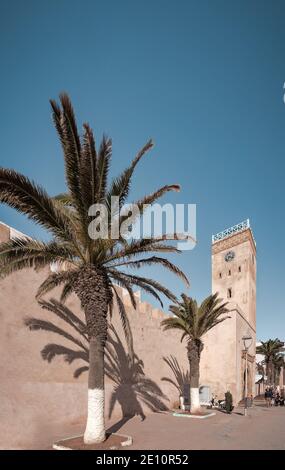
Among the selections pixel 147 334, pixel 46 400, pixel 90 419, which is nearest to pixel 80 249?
pixel 90 419

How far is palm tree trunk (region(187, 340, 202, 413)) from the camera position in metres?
19.8

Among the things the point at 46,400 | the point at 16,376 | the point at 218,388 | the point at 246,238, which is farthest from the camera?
the point at 246,238

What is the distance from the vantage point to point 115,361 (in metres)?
18.3

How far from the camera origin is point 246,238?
46.1 meters

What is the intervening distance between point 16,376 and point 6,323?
168 centimetres

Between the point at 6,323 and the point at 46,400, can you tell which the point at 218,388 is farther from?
the point at 6,323

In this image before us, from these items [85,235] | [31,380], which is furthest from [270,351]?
[85,235]

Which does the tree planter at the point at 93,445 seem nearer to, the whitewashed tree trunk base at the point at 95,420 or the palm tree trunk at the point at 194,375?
the whitewashed tree trunk base at the point at 95,420

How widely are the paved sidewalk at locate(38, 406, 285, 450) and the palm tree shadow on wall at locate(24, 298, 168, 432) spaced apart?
1.21 meters

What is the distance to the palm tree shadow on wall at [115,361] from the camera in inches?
551

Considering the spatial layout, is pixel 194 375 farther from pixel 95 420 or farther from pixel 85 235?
pixel 85 235

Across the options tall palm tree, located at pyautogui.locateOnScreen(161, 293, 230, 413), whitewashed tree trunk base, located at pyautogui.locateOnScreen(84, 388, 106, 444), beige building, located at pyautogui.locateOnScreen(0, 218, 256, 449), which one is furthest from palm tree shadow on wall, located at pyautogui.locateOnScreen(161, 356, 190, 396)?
whitewashed tree trunk base, located at pyautogui.locateOnScreen(84, 388, 106, 444)

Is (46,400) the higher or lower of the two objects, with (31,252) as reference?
lower

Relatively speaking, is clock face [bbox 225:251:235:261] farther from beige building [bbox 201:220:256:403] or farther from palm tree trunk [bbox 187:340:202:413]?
palm tree trunk [bbox 187:340:202:413]
